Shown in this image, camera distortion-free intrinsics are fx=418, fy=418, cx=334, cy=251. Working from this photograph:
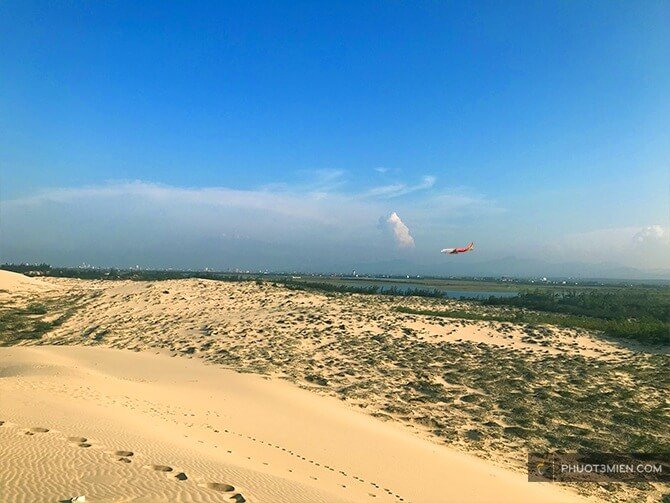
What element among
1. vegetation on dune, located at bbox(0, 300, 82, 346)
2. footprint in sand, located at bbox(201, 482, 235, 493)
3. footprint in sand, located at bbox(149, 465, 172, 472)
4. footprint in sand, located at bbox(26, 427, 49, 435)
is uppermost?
footprint in sand, located at bbox(26, 427, 49, 435)

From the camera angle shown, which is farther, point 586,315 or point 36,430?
point 586,315

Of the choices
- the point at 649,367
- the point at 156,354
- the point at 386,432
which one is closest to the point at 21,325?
the point at 156,354

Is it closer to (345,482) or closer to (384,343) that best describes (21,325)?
(384,343)

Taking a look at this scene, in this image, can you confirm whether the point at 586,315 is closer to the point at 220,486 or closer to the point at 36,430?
the point at 220,486

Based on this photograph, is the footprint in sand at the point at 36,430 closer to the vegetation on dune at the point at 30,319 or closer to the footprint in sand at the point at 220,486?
the footprint in sand at the point at 220,486

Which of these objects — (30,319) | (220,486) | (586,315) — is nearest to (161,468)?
(220,486)

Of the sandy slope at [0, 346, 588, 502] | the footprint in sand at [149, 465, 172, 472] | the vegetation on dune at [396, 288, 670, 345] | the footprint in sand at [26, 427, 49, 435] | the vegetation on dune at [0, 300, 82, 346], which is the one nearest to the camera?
the sandy slope at [0, 346, 588, 502]

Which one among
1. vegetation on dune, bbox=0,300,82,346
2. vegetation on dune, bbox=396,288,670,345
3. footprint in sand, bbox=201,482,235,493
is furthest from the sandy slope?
vegetation on dune, bbox=396,288,670,345

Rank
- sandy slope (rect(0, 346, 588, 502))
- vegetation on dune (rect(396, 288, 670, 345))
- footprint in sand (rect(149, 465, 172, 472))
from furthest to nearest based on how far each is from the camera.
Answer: vegetation on dune (rect(396, 288, 670, 345)), footprint in sand (rect(149, 465, 172, 472)), sandy slope (rect(0, 346, 588, 502))

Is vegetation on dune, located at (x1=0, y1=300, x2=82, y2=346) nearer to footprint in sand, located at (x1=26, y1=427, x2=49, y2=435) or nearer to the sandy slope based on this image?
the sandy slope

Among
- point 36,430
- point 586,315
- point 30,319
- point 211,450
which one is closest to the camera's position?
point 36,430
